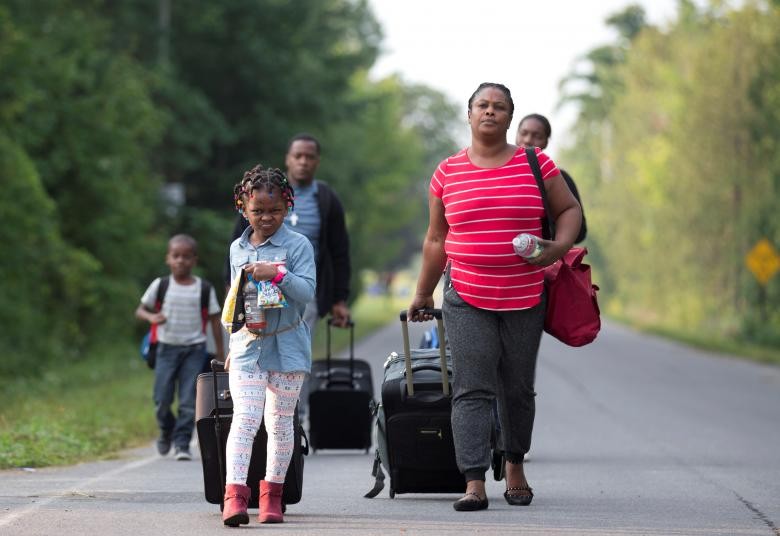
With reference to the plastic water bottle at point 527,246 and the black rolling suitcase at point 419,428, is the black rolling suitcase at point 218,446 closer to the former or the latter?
the black rolling suitcase at point 419,428

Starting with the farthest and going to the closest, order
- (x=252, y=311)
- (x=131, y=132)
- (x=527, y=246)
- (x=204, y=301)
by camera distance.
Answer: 1. (x=131, y=132)
2. (x=204, y=301)
3. (x=527, y=246)
4. (x=252, y=311)

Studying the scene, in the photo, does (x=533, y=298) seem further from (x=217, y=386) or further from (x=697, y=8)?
(x=697, y=8)

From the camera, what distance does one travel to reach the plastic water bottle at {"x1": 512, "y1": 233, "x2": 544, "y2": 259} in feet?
24.4

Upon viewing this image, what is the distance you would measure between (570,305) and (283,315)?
1412 millimetres

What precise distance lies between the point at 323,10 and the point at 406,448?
30.1m

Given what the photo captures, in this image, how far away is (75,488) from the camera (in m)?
8.95

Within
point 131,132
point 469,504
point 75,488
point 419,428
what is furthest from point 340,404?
point 131,132

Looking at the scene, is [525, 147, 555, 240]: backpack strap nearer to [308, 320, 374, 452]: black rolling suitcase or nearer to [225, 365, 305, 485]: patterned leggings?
[225, 365, 305, 485]: patterned leggings

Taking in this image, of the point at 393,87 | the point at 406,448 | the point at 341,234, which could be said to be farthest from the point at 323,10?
the point at 393,87

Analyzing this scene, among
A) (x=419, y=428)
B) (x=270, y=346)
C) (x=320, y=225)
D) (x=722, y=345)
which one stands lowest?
(x=419, y=428)

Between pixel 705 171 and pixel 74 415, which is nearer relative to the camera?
pixel 74 415

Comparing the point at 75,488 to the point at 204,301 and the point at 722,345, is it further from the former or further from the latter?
the point at 722,345

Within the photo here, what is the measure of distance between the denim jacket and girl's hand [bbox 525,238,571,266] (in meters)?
1.04

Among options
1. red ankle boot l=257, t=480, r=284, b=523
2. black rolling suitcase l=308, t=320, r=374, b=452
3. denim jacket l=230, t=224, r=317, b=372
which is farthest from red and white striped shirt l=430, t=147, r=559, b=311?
black rolling suitcase l=308, t=320, r=374, b=452
